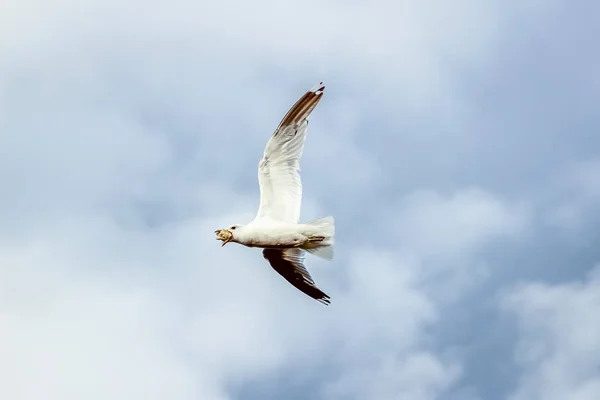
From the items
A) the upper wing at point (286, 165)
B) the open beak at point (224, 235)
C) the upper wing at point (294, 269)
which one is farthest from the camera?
the upper wing at point (294, 269)

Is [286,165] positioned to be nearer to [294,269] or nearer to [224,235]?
[224,235]

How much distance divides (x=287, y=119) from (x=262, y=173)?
2097mm

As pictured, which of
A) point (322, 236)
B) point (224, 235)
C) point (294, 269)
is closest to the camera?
point (322, 236)

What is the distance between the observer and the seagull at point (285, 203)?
37.0 meters

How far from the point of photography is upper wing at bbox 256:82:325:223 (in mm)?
36906

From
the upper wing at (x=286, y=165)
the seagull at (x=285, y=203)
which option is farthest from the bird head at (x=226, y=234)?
the upper wing at (x=286, y=165)

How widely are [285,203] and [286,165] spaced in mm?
1318

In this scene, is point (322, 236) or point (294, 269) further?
point (294, 269)

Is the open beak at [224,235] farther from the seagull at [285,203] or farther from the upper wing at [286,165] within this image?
the upper wing at [286,165]

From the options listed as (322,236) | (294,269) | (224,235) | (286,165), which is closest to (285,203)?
(286,165)

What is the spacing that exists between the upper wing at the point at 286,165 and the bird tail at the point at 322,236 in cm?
94

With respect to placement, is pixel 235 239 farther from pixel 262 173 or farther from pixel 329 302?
pixel 329 302

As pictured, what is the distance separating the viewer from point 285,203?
37.8 meters

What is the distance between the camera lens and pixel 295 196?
3794 cm
